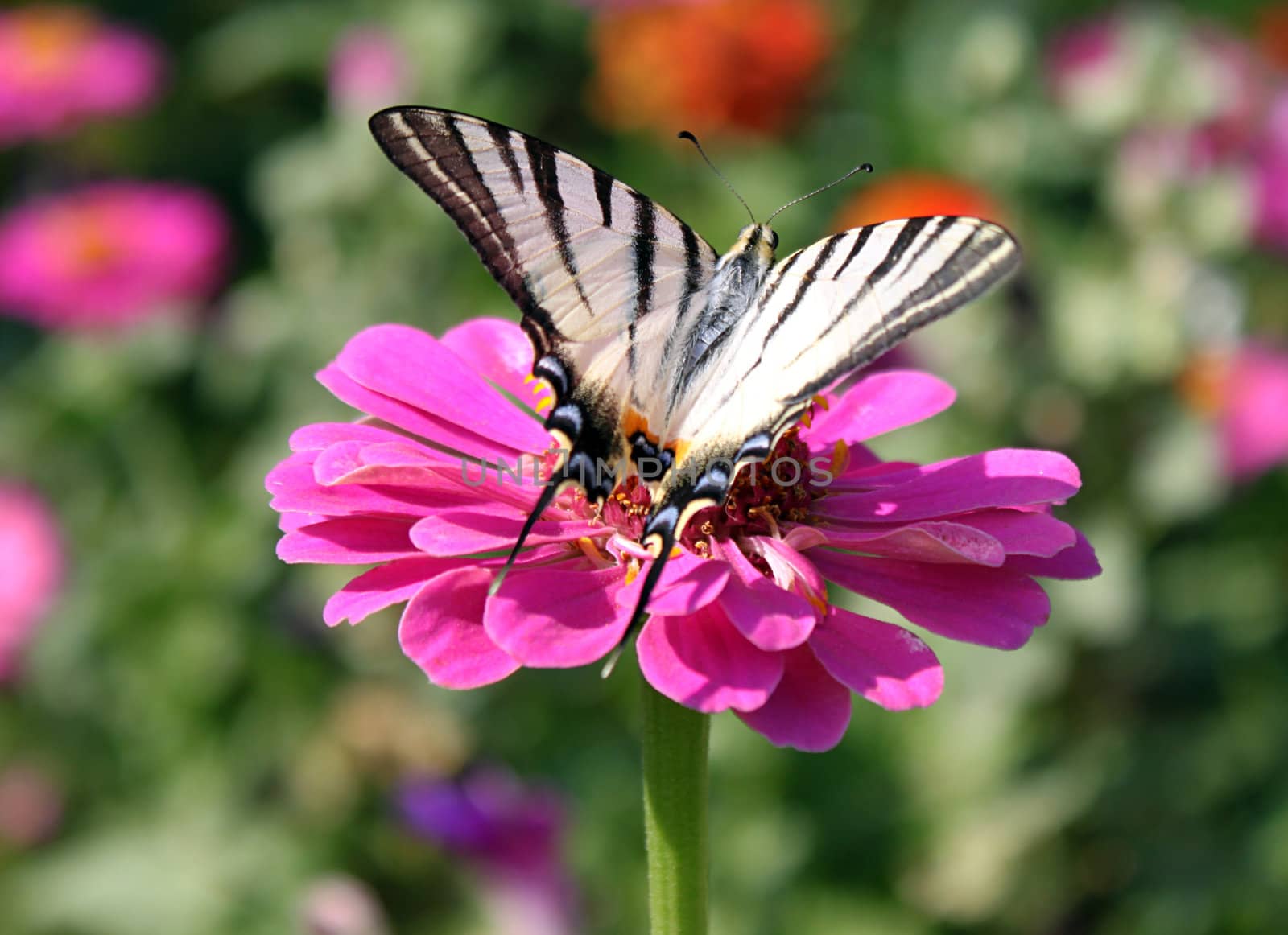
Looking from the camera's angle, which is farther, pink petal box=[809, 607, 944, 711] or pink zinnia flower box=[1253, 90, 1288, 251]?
pink zinnia flower box=[1253, 90, 1288, 251]

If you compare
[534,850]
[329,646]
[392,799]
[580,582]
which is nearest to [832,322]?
[580,582]

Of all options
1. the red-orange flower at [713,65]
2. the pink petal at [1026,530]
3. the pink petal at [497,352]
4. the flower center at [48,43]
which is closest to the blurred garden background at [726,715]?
the red-orange flower at [713,65]

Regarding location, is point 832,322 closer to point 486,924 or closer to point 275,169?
point 486,924

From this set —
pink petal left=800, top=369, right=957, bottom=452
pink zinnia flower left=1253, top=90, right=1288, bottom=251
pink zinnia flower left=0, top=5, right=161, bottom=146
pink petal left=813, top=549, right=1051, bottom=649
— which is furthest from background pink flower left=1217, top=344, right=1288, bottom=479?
pink zinnia flower left=0, top=5, right=161, bottom=146

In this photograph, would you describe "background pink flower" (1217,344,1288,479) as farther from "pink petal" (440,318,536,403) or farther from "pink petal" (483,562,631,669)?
"pink petal" (483,562,631,669)

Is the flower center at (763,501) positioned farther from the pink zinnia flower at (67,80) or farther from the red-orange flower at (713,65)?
the pink zinnia flower at (67,80)

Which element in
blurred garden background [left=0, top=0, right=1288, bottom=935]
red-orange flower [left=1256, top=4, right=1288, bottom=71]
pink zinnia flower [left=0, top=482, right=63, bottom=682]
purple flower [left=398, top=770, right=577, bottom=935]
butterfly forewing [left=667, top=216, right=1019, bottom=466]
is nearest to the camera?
butterfly forewing [left=667, top=216, right=1019, bottom=466]
